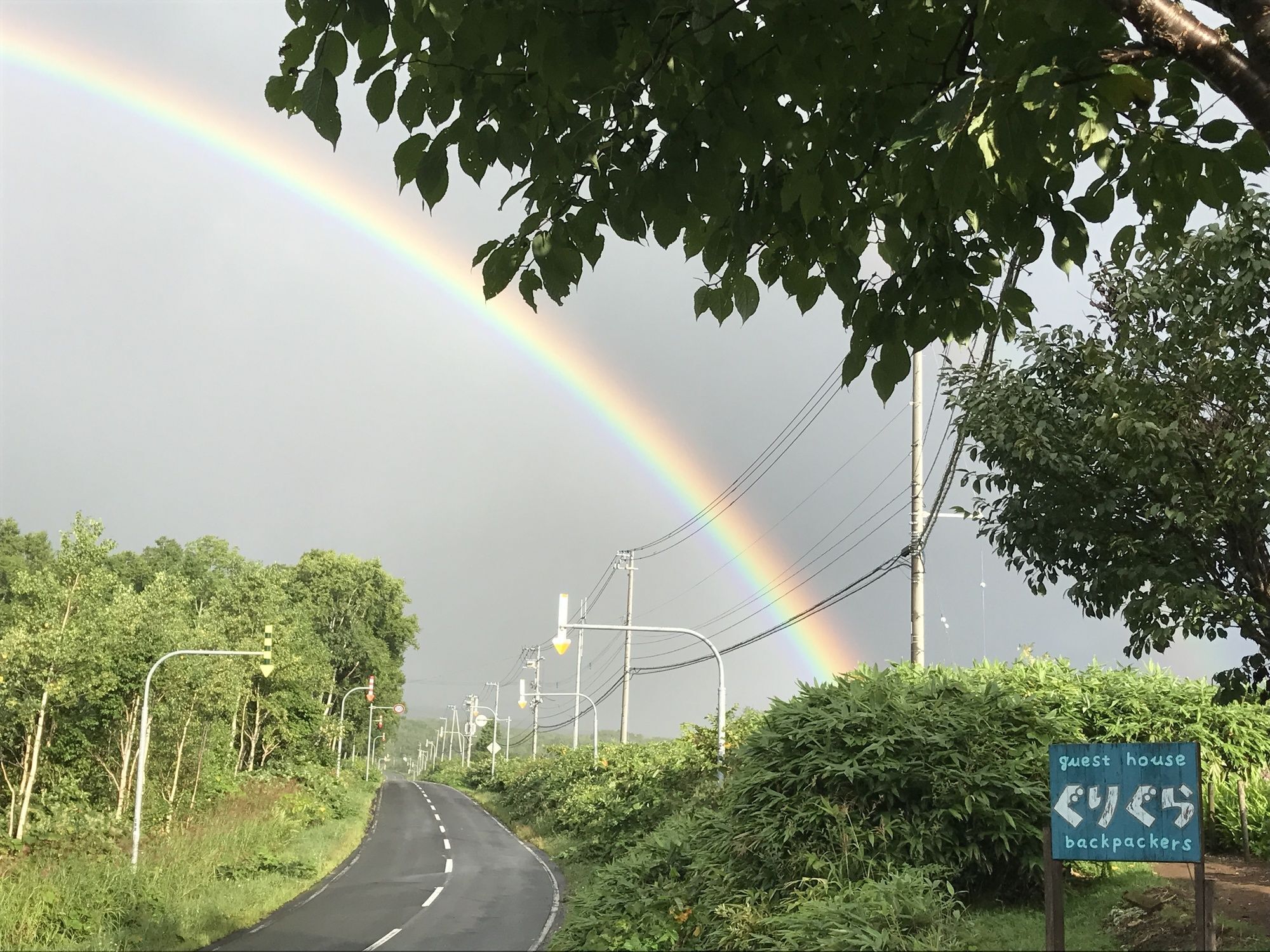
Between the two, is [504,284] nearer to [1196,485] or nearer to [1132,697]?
[1196,485]

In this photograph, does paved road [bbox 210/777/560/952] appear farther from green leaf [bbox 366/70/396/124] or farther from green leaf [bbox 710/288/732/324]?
green leaf [bbox 366/70/396/124]

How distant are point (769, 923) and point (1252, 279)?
8.30m

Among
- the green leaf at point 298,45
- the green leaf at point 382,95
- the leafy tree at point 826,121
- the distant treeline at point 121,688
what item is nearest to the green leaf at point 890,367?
the leafy tree at point 826,121

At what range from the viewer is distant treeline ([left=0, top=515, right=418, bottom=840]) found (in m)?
23.0

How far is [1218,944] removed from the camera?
869 cm

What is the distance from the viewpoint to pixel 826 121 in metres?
3.29

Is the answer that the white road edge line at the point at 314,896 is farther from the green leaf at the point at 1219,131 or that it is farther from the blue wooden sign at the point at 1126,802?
the green leaf at the point at 1219,131

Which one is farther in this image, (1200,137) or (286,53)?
(286,53)

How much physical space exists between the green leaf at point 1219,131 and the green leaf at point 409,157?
239 cm

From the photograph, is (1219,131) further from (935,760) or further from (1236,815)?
(1236,815)

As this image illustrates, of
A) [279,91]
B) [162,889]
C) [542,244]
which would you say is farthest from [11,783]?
[542,244]

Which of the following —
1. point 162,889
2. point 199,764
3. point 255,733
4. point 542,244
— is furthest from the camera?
point 255,733

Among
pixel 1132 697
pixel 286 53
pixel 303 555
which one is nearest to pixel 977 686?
pixel 1132 697

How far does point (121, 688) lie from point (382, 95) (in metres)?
26.8
